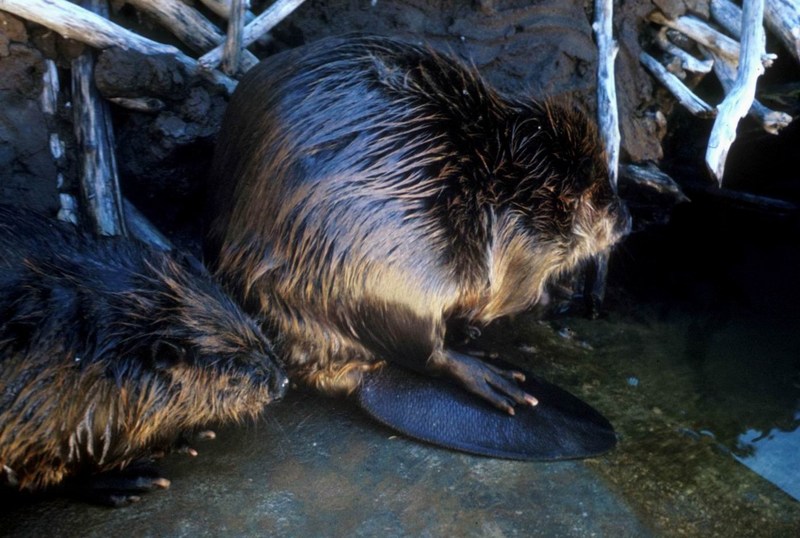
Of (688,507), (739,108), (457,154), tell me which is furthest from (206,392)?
(739,108)

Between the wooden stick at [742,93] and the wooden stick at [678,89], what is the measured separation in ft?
0.76

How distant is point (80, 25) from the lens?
9.76ft

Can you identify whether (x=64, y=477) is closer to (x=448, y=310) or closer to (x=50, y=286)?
(x=50, y=286)

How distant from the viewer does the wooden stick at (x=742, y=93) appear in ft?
10.7

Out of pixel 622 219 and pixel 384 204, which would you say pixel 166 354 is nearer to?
pixel 384 204

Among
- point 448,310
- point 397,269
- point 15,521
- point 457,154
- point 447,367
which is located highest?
A: point 457,154

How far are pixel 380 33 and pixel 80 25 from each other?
1144 millimetres

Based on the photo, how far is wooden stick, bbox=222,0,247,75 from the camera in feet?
10.1

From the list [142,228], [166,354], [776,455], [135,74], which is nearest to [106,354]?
[166,354]

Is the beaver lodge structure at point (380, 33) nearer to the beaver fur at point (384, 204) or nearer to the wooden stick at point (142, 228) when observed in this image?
the wooden stick at point (142, 228)

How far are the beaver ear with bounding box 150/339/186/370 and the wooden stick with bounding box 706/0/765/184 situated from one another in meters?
2.15

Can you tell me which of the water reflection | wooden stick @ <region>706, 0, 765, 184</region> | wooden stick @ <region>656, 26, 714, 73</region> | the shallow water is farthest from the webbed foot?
wooden stick @ <region>656, 26, 714, 73</region>

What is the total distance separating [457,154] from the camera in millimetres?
2627

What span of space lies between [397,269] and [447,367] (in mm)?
416
